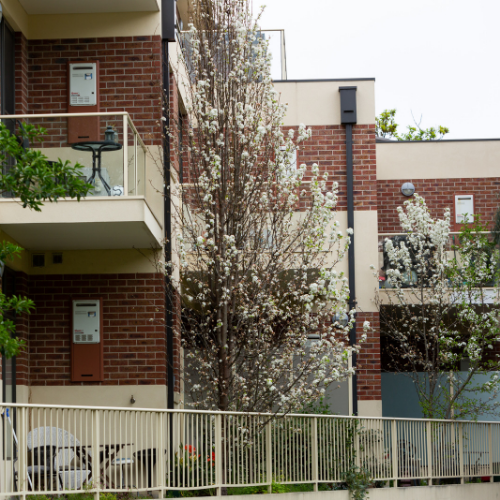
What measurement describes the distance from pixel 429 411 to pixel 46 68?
838 cm

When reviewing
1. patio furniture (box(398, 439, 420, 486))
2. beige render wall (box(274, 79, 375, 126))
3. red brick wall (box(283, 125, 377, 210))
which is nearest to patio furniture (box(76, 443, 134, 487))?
patio furniture (box(398, 439, 420, 486))

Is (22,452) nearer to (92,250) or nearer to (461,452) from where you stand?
(92,250)

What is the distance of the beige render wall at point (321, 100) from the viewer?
1556 centimetres

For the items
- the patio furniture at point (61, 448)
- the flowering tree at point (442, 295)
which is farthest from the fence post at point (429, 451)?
the patio furniture at point (61, 448)

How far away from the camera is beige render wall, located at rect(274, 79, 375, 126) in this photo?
613 inches

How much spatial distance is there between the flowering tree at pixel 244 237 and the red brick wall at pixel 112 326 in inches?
24.7

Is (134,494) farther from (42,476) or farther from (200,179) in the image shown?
(200,179)

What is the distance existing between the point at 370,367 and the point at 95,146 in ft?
24.2

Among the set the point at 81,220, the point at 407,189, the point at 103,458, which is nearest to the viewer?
the point at 103,458

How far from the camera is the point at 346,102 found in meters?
15.5

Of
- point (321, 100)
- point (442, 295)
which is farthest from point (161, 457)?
point (321, 100)

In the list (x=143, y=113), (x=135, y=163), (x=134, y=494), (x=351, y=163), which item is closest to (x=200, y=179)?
(x=135, y=163)

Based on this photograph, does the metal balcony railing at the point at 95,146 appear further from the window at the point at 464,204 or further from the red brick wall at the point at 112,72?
the window at the point at 464,204

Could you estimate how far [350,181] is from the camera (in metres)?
15.2
